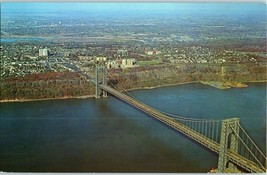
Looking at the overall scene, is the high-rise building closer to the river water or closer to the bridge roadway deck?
the river water

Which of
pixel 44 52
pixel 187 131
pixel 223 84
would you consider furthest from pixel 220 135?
pixel 44 52

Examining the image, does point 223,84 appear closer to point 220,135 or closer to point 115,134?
point 220,135

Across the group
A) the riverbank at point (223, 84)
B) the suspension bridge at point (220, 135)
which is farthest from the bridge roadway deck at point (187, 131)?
the riverbank at point (223, 84)

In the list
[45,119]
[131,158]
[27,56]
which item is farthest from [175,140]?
Result: [27,56]

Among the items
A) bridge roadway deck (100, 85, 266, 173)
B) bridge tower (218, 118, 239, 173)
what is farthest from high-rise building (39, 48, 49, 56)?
bridge tower (218, 118, 239, 173)

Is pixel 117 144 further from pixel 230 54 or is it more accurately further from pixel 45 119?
pixel 230 54

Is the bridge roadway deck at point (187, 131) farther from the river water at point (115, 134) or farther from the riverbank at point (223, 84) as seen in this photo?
the riverbank at point (223, 84)

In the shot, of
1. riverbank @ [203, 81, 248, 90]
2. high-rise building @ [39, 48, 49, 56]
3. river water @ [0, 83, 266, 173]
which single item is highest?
high-rise building @ [39, 48, 49, 56]
